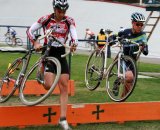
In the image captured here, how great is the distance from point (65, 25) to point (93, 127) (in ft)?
5.77

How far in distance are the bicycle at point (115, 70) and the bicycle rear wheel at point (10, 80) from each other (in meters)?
1.73

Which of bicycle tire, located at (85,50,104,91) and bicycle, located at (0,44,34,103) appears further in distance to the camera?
bicycle tire, located at (85,50,104,91)

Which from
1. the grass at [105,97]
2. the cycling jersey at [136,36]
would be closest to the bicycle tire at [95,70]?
the grass at [105,97]

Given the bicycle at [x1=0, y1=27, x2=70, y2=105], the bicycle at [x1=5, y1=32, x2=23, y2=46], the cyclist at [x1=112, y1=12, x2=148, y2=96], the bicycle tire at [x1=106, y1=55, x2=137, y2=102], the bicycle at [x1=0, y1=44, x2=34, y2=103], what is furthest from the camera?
the bicycle at [x1=5, y1=32, x2=23, y2=46]

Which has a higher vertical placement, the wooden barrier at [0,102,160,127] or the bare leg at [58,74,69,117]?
the bare leg at [58,74,69,117]

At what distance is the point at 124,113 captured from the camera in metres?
7.70

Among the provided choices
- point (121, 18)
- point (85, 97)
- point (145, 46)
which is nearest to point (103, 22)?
point (121, 18)

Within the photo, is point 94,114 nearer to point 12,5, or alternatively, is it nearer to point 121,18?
point 121,18

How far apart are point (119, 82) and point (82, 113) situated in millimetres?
1034

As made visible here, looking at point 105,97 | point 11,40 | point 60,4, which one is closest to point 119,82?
point 60,4

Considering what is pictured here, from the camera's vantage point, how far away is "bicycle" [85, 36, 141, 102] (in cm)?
787

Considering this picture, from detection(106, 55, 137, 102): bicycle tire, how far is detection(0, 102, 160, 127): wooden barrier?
12.0 inches

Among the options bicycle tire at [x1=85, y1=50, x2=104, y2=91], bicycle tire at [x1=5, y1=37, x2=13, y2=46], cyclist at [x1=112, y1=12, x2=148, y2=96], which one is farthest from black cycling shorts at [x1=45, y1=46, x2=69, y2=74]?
bicycle tire at [x1=5, y1=37, x2=13, y2=46]

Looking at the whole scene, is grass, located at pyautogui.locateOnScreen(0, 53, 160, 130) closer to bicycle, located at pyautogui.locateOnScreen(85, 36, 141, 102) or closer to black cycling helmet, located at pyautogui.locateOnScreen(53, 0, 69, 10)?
bicycle, located at pyautogui.locateOnScreen(85, 36, 141, 102)
